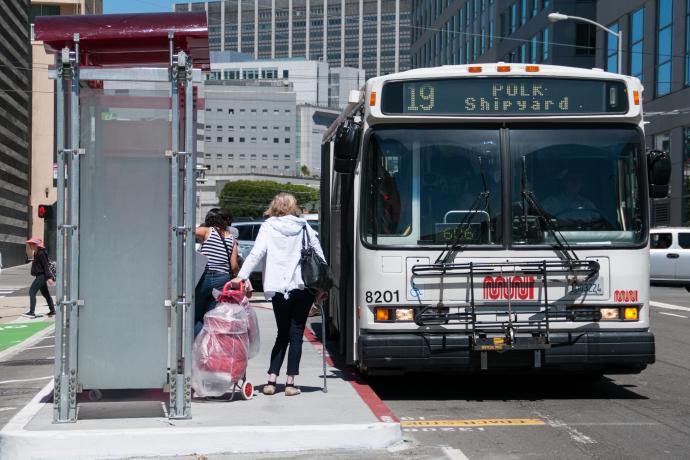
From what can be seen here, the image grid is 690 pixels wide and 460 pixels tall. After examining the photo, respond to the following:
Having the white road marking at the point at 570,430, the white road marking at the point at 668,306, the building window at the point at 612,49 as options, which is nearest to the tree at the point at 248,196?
the building window at the point at 612,49

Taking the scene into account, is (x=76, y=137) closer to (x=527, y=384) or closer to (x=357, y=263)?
(x=357, y=263)

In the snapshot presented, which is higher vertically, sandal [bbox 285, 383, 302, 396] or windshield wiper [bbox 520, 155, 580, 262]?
windshield wiper [bbox 520, 155, 580, 262]

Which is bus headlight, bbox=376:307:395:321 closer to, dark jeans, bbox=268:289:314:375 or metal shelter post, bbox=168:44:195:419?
dark jeans, bbox=268:289:314:375

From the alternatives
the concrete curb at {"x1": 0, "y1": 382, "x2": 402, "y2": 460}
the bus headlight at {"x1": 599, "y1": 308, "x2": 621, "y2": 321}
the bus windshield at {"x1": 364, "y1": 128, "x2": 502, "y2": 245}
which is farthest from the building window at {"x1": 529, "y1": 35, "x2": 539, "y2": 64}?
the concrete curb at {"x1": 0, "y1": 382, "x2": 402, "y2": 460}

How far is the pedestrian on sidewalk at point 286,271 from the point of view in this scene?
346 inches

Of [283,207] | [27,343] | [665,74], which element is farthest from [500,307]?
[665,74]

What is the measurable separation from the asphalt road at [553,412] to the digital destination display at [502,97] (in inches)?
106

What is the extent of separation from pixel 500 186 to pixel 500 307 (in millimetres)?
1109

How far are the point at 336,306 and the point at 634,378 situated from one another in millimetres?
3444

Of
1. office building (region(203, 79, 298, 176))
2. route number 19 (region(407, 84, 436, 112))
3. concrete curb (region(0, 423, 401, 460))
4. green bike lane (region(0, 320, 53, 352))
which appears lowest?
green bike lane (region(0, 320, 53, 352))

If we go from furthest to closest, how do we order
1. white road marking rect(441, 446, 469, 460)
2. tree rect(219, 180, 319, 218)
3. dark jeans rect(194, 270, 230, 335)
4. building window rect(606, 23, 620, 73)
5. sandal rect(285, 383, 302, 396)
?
tree rect(219, 180, 319, 218) < building window rect(606, 23, 620, 73) < dark jeans rect(194, 270, 230, 335) < sandal rect(285, 383, 302, 396) < white road marking rect(441, 446, 469, 460)

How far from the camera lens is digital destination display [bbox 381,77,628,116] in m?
Answer: 9.31

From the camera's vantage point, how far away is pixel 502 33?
6391cm

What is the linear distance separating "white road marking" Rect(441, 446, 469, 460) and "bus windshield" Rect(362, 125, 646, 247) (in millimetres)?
2358
